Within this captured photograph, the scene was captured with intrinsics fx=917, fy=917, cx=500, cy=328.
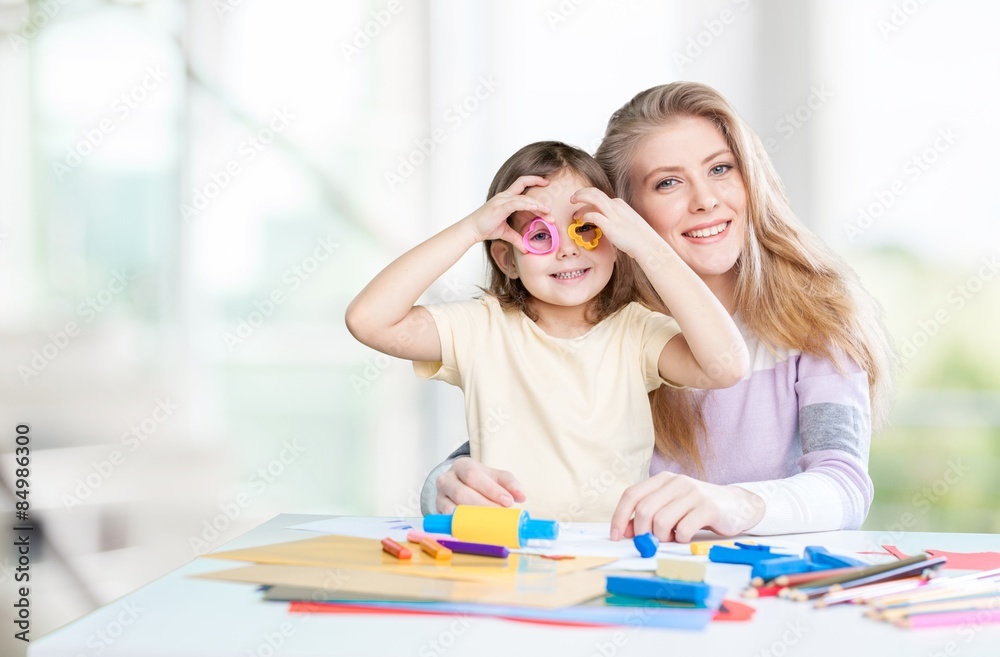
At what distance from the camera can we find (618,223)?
1244 millimetres

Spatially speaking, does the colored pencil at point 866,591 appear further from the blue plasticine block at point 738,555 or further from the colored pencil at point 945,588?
the blue plasticine block at point 738,555

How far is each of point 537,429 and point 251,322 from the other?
1.56 meters

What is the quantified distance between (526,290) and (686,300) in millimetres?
323

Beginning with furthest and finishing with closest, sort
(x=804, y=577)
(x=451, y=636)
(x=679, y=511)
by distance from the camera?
1. (x=679, y=511)
2. (x=804, y=577)
3. (x=451, y=636)

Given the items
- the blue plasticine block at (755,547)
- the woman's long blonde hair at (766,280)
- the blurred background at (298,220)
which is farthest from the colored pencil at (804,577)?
the blurred background at (298,220)

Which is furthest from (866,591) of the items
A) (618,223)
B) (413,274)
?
(413,274)

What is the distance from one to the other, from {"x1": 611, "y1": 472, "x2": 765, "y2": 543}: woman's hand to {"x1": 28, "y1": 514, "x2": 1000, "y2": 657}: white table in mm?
242

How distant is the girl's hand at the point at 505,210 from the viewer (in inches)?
49.9

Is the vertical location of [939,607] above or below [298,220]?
below

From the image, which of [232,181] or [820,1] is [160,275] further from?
[820,1]

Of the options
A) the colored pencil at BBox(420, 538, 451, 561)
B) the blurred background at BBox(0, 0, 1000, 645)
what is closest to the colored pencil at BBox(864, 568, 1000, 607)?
the colored pencil at BBox(420, 538, 451, 561)

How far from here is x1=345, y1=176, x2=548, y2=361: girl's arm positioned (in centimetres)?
128

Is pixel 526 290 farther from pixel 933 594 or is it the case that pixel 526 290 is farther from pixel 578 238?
pixel 933 594

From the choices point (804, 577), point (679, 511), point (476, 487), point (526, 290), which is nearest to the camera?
point (804, 577)
